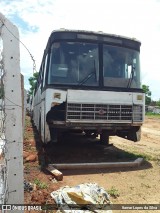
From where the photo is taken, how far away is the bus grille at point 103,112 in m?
8.02

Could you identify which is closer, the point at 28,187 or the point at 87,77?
the point at 28,187

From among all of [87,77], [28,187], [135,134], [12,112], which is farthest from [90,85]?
[12,112]

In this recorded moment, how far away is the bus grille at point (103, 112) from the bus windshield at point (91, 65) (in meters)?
0.60

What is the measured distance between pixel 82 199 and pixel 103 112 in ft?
12.6

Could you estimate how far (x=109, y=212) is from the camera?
466cm

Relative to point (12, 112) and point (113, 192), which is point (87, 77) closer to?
point (113, 192)

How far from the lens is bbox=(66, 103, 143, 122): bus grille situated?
316 inches

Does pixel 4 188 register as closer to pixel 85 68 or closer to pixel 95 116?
pixel 95 116

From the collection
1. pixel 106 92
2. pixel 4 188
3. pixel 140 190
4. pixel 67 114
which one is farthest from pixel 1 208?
pixel 106 92

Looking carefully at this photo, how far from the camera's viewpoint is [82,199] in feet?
15.3

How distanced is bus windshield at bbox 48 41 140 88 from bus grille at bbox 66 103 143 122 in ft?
1.96

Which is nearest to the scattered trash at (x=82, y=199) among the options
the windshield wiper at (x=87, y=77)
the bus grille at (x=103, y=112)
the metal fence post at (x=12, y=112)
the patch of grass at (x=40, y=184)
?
the patch of grass at (x=40, y=184)

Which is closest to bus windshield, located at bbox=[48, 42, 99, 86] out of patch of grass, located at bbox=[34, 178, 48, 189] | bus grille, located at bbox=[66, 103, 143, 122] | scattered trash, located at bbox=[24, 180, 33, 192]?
bus grille, located at bbox=[66, 103, 143, 122]

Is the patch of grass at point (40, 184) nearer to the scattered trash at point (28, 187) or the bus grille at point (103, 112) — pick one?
the scattered trash at point (28, 187)
